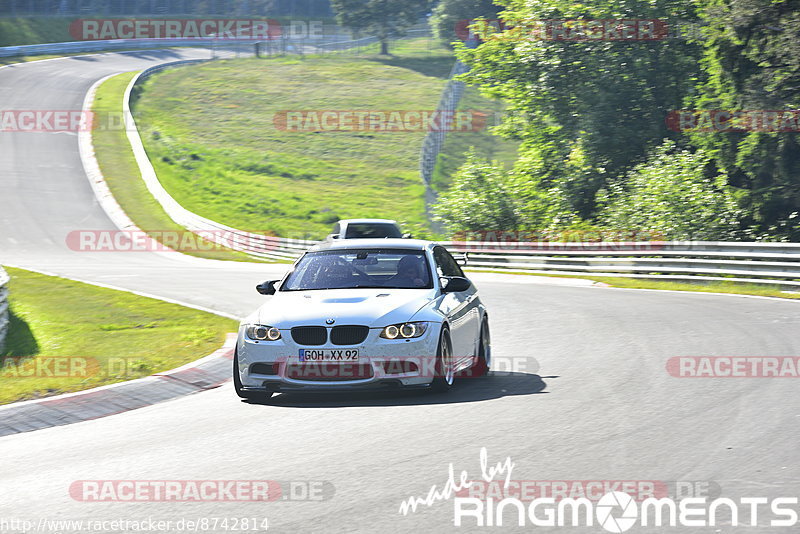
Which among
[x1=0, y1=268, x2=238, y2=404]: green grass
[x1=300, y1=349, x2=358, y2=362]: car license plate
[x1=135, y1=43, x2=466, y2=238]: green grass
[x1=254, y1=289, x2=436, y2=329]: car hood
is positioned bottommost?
[x1=135, y1=43, x2=466, y2=238]: green grass

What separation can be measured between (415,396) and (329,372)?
84 centimetres

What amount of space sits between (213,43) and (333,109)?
32.1 metres

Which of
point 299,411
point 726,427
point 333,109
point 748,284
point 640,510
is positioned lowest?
point 333,109

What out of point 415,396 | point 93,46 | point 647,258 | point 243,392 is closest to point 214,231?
point 647,258

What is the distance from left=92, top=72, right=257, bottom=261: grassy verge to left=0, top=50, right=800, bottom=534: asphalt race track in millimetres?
28236

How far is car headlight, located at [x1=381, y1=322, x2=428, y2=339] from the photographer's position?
9.05 meters

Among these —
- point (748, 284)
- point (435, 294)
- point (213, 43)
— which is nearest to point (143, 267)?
point (748, 284)

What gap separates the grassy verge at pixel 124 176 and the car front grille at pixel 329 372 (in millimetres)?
29650

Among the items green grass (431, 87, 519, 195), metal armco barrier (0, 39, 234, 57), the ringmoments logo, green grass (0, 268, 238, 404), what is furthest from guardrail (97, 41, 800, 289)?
metal armco barrier (0, 39, 234, 57)

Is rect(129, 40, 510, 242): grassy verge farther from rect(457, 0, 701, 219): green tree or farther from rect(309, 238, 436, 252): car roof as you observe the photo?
rect(309, 238, 436, 252): car roof

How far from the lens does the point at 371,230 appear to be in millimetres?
25000

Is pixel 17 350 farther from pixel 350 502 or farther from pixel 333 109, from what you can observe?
pixel 333 109

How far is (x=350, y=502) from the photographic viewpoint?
5.66m

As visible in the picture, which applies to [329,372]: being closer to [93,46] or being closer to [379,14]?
[93,46]
